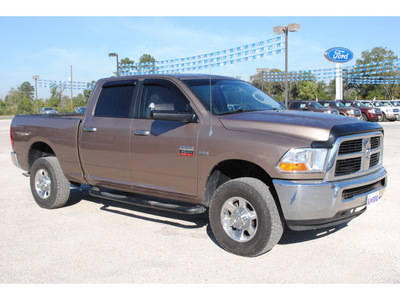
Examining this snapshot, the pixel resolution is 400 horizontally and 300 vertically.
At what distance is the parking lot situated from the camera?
391 cm

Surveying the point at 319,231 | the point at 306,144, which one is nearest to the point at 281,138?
the point at 306,144

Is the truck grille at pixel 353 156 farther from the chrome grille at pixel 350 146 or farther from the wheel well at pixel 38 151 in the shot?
the wheel well at pixel 38 151

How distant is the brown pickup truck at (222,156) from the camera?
160 inches

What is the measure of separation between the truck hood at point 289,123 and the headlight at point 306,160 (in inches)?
4.9

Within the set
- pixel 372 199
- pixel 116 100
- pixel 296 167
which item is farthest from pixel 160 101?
pixel 372 199

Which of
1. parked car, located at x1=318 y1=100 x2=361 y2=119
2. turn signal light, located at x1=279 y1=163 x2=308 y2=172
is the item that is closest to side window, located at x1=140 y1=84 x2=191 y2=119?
turn signal light, located at x1=279 y1=163 x2=308 y2=172

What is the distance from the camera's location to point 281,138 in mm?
4137

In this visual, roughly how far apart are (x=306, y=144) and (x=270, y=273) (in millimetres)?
1244

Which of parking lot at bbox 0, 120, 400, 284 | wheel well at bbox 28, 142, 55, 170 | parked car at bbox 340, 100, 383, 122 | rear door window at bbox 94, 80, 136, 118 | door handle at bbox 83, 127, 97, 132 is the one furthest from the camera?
parked car at bbox 340, 100, 383, 122

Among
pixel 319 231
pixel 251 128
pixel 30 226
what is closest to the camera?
pixel 251 128

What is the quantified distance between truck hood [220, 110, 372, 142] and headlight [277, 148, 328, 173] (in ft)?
0.41

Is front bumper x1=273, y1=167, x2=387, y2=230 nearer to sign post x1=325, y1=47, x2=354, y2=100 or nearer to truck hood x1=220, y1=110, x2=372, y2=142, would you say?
truck hood x1=220, y1=110, x2=372, y2=142
